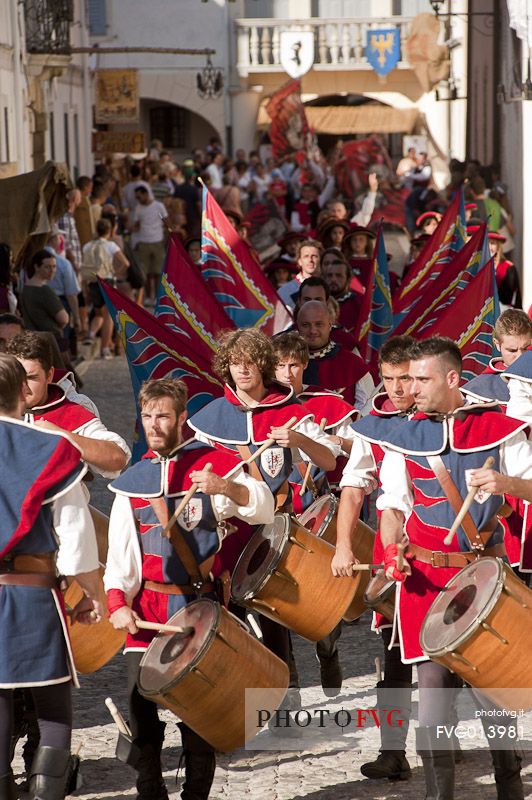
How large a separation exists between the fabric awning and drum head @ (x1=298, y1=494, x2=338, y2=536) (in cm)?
3527

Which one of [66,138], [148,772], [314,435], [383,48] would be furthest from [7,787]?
[383,48]

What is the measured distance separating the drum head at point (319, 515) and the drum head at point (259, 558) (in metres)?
0.63

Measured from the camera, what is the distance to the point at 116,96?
3200 centimetres

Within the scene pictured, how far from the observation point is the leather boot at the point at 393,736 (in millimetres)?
5723

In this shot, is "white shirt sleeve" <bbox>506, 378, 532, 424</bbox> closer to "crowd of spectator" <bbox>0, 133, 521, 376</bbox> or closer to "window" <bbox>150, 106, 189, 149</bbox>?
"crowd of spectator" <bbox>0, 133, 521, 376</bbox>

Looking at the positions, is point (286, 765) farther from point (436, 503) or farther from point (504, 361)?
point (504, 361)

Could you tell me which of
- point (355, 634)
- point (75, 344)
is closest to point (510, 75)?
point (75, 344)

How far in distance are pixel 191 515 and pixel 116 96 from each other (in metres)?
27.7

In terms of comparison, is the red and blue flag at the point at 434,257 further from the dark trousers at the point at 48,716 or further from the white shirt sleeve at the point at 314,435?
the dark trousers at the point at 48,716

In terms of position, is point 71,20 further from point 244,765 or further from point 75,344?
point 244,765

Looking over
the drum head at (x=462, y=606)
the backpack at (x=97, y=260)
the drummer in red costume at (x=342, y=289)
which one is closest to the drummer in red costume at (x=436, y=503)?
the drum head at (x=462, y=606)

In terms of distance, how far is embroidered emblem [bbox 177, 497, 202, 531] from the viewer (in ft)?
17.0

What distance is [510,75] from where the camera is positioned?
69.5 feet

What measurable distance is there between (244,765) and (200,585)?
103 centimetres
